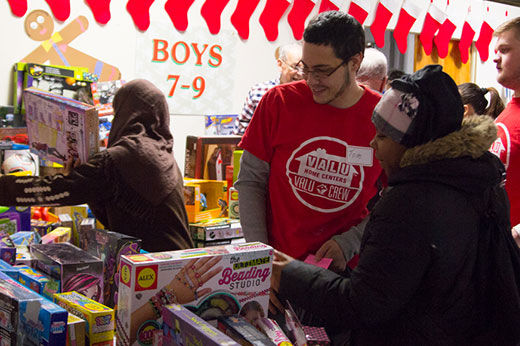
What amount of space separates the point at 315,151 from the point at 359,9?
4.12 metres

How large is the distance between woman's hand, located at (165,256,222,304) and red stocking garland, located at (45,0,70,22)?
3845 millimetres

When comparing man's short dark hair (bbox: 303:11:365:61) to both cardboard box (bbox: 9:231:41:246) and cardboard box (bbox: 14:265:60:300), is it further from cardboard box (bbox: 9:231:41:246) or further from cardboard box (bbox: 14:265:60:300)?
cardboard box (bbox: 9:231:41:246)

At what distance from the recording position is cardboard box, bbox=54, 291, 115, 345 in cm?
149

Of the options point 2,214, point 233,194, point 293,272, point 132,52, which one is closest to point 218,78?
point 132,52

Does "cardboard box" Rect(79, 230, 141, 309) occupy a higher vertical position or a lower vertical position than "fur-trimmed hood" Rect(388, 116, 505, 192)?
lower

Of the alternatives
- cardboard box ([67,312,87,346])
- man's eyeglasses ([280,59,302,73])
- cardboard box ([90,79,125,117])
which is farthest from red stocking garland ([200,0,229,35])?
cardboard box ([67,312,87,346])

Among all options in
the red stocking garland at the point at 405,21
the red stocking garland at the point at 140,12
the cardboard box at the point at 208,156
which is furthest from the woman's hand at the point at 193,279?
the red stocking garland at the point at 405,21

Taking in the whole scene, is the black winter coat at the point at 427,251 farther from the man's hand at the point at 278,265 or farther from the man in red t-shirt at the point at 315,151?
the man in red t-shirt at the point at 315,151

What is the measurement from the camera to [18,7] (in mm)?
4484

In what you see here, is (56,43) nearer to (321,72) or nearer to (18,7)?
(18,7)

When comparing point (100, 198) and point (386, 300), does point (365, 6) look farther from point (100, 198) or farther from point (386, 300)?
point (386, 300)

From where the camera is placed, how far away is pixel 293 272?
4.88 feet

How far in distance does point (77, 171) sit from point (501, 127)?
1.72m

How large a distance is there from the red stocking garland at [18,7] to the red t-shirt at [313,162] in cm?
320
